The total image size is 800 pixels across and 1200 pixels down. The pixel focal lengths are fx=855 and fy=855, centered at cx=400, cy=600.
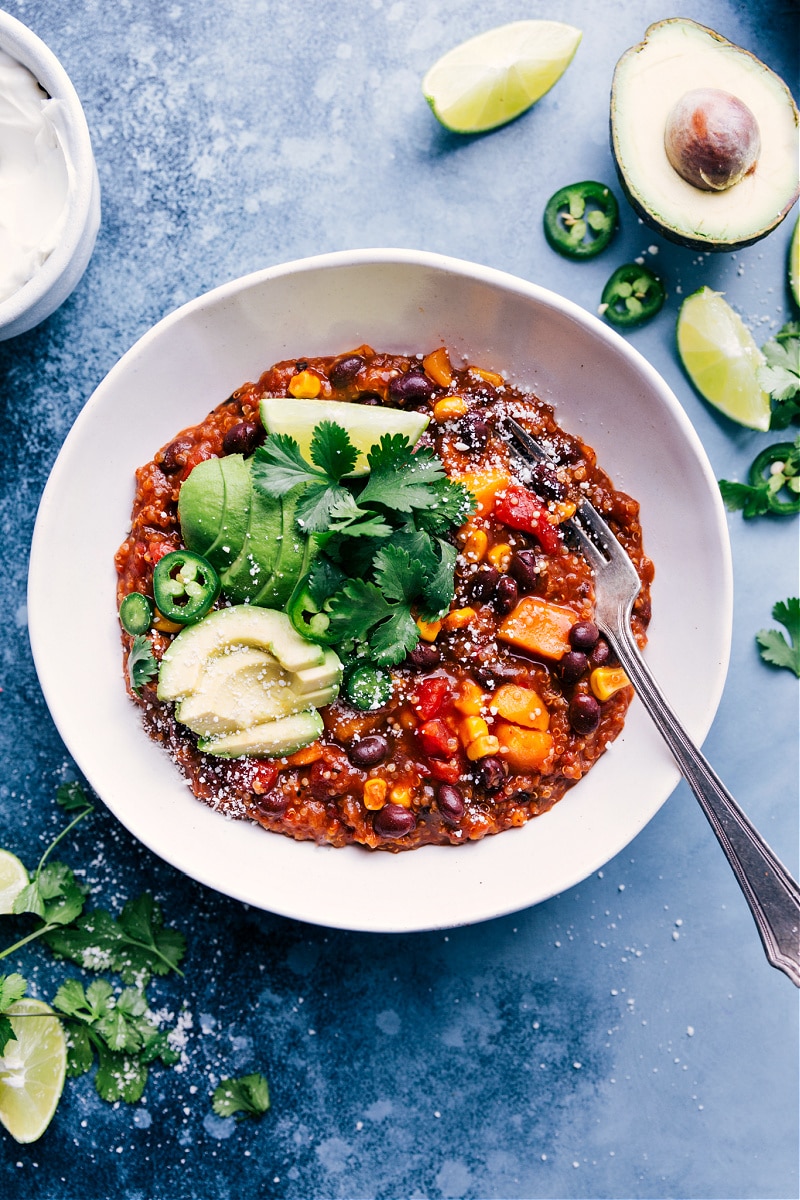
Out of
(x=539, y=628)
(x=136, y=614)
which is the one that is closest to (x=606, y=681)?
(x=539, y=628)

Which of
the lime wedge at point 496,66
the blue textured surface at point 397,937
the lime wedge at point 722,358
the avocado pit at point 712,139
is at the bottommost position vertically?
the blue textured surface at point 397,937

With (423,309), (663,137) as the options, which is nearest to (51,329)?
(423,309)

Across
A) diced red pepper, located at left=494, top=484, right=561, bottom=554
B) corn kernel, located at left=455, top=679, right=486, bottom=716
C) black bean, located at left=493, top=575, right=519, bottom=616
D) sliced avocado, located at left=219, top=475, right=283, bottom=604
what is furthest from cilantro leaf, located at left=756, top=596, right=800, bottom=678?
sliced avocado, located at left=219, top=475, right=283, bottom=604

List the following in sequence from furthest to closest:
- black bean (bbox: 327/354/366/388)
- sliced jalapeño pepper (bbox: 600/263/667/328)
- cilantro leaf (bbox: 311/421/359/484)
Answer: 1. sliced jalapeño pepper (bbox: 600/263/667/328)
2. black bean (bbox: 327/354/366/388)
3. cilantro leaf (bbox: 311/421/359/484)

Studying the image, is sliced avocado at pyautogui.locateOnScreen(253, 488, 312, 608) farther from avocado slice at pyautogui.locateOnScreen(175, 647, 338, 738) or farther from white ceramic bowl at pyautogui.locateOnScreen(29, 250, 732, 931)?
white ceramic bowl at pyautogui.locateOnScreen(29, 250, 732, 931)

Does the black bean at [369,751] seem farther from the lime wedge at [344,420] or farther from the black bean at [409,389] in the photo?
the black bean at [409,389]

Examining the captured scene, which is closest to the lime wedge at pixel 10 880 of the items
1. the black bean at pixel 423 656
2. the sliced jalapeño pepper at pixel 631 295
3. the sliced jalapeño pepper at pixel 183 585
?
the sliced jalapeño pepper at pixel 183 585
